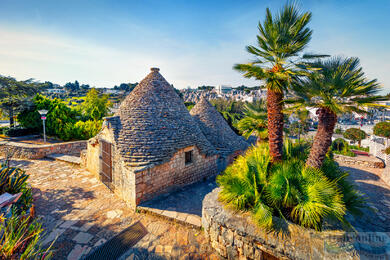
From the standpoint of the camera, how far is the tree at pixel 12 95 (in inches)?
638

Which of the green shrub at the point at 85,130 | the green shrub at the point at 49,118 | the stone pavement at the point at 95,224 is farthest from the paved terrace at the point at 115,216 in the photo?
the green shrub at the point at 49,118

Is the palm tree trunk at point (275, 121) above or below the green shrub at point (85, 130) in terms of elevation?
above

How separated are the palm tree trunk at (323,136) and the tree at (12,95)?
22.5 meters

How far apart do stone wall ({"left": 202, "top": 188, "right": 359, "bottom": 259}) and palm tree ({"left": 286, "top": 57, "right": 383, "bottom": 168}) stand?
77.1 inches

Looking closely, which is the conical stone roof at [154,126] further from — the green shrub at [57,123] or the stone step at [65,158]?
the green shrub at [57,123]

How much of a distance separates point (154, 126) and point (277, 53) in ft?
18.1

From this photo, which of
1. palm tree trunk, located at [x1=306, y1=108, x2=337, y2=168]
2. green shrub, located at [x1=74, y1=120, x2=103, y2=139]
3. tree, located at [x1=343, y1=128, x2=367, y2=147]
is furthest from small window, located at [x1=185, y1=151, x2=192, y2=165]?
tree, located at [x1=343, y1=128, x2=367, y2=147]

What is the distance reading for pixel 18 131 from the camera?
16562 millimetres

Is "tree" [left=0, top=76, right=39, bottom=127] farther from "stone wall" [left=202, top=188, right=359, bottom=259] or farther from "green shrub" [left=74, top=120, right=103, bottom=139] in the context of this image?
"stone wall" [left=202, top=188, right=359, bottom=259]

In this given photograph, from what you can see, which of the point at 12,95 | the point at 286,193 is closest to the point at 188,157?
Answer: the point at 286,193

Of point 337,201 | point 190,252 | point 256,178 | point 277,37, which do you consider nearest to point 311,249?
point 337,201

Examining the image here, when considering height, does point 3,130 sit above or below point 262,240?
above

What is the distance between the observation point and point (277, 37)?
479 cm

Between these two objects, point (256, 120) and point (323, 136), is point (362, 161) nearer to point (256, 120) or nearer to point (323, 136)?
point (256, 120)
